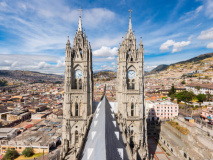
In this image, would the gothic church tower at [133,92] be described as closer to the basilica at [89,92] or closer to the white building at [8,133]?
the basilica at [89,92]

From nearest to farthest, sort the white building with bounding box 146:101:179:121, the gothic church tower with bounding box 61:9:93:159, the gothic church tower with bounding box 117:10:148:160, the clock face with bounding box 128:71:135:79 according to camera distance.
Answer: the gothic church tower with bounding box 61:9:93:159 → the gothic church tower with bounding box 117:10:148:160 → the clock face with bounding box 128:71:135:79 → the white building with bounding box 146:101:179:121

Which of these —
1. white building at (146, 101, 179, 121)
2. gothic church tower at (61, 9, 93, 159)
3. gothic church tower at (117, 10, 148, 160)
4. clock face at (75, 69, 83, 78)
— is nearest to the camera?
gothic church tower at (61, 9, 93, 159)

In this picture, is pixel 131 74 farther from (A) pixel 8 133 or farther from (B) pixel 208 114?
(A) pixel 8 133

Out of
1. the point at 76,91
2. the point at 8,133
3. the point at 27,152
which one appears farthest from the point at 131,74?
the point at 8,133

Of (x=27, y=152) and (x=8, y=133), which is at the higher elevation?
(x=8, y=133)

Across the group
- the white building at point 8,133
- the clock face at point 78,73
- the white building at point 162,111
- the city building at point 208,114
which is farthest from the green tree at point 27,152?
the city building at point 208,114

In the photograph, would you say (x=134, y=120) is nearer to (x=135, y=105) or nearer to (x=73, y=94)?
(x=135, y=105)

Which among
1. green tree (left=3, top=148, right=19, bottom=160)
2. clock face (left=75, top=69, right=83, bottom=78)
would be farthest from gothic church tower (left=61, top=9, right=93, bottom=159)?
green tree (left=3, top=148, right=19, bottom=160)

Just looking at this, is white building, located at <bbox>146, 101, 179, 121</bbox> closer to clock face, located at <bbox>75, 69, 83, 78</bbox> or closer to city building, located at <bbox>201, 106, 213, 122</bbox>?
city building, located at <bbox>201, 106, 213, 122</bbox>
